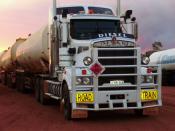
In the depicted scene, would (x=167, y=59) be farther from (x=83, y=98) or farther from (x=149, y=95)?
(x=83, y=98)

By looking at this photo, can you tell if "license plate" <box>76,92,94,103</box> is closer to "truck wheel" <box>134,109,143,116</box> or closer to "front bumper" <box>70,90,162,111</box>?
"front bumper" <box>70,90,162,111</box>

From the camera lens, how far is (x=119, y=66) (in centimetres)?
1413

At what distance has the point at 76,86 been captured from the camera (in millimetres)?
→ 13797

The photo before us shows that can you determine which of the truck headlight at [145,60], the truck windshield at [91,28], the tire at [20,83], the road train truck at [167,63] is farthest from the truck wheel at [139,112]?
the road train truck at [167,63]

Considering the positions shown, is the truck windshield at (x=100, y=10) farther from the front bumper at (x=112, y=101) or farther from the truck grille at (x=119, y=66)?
the front bumper at (x=112, y=101)

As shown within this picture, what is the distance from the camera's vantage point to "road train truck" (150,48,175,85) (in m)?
39.2

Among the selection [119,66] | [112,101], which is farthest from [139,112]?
[119,66]

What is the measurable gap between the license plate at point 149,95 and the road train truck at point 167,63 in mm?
24599

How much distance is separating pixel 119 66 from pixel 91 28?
7.26 feet

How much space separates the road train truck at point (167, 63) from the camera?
128 ft

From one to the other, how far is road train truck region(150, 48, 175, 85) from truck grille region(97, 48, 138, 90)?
24742 mm

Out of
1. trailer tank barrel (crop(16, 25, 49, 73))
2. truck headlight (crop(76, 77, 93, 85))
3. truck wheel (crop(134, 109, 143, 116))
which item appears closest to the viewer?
truck headlight (crop(76, 77, 93, 85))

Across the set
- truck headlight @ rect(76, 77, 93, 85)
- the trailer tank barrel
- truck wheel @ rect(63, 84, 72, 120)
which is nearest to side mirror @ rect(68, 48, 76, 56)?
truck wheel @ rect(63, 84, 72, 120)

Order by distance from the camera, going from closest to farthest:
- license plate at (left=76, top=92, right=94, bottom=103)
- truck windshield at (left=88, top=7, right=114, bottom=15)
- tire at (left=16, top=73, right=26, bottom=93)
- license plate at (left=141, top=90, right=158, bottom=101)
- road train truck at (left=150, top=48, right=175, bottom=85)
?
license plate at (left=76, top=92, right=94, bottom=103), license plate at (left=141, top=90, right=158, bottom=101), truck windshield at (left=88, top=7, right=114, bottom=15), tire at (left=16, top=73, right=26, bottom=93), road train truck at (left=150, top=48, right=175, bottom=85)
